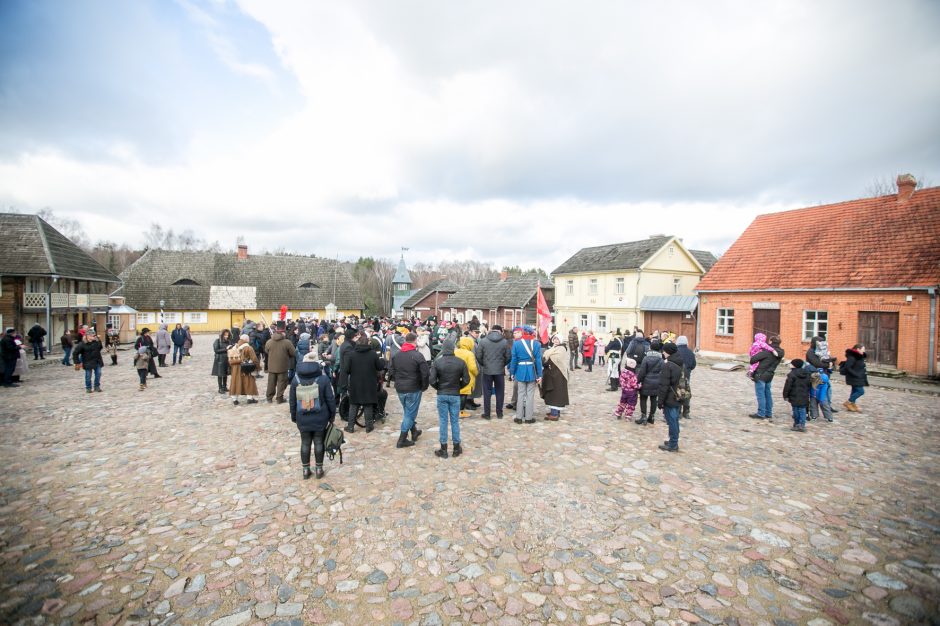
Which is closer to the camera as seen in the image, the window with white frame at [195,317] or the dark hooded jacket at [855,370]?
the dark hooded jacket at [855,370]

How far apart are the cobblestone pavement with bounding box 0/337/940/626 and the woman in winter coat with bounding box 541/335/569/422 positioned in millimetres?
1242

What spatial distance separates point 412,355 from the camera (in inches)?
297

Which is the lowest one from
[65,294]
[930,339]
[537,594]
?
[537,594]

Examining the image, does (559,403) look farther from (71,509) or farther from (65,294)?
(65,294)

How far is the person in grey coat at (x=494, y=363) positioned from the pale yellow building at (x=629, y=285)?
21175 mm

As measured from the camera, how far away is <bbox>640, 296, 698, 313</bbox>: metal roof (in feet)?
90.5

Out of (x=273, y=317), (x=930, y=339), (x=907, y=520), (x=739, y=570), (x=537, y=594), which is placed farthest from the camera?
(x=273, y=317)

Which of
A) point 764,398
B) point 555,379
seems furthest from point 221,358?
point 764,398

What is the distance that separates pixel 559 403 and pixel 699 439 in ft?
9.18

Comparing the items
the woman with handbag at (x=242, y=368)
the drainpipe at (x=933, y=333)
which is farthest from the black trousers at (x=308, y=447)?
the drainpipe at (x=933, y=333)

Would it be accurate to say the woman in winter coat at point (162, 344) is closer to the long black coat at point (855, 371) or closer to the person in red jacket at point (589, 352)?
the person in red jacket at point (589, 352)

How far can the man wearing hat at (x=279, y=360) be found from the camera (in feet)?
34.9

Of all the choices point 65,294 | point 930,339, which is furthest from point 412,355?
point 65,294

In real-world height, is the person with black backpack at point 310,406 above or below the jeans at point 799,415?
above
